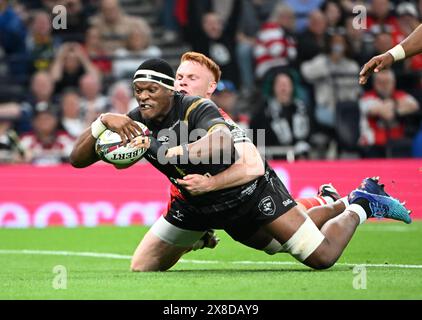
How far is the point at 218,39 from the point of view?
61.2 feet

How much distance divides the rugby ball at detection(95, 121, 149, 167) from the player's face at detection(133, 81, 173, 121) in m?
0.13

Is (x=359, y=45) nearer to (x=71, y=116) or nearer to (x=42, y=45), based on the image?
(x=71, y=116)

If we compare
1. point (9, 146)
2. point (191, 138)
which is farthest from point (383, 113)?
Result: point (191, 138)

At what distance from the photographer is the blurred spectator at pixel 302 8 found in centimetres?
1984

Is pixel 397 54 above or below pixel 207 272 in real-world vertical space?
above

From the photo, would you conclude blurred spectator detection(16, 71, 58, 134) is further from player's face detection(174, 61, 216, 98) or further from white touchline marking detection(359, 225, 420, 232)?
player's face detection(174, 61, 216, 98)

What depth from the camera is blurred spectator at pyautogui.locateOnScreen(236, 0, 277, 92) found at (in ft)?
62.8

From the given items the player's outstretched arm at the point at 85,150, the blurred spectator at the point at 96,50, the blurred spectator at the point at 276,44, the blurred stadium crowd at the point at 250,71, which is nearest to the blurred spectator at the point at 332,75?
the blurred stadium crowd at the point at 250,71

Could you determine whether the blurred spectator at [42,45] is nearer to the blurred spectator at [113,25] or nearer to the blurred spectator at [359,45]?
the blurred spectator at [113,25]

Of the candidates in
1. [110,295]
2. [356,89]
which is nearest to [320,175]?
[356,89]

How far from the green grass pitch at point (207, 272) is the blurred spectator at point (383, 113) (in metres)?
3.26

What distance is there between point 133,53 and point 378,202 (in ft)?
34.0
